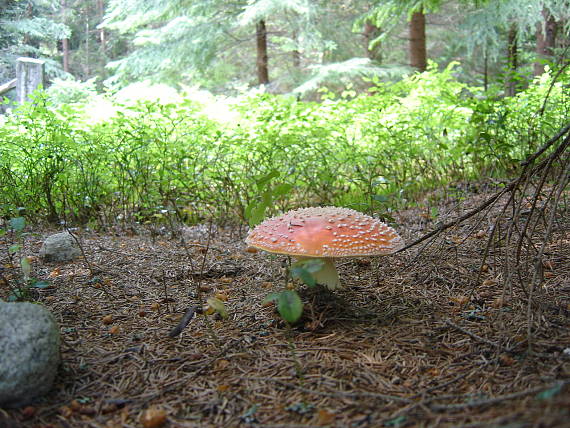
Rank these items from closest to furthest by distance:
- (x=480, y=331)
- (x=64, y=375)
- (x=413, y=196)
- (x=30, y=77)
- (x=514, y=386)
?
(x=514, y=386), (x=64, y=375), (x=480, y=331), (x=413, y=196), (x=30, y=77)

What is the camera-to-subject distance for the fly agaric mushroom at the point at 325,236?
2066 millimetres

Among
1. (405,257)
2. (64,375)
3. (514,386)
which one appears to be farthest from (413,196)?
(64,375)

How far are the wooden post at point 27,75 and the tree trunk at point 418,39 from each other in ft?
26.8

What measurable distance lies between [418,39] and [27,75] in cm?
865

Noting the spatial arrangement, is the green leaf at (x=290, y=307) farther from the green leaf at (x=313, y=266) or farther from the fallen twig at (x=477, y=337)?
the fallen twig at (x=477, y=337)

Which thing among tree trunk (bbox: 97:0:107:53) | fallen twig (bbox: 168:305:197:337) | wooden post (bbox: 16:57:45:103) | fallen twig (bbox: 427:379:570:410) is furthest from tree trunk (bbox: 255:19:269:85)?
tree trunk (bbox: 97:0:107:53)

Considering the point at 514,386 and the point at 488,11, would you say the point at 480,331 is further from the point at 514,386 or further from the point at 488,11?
the point at 488,11

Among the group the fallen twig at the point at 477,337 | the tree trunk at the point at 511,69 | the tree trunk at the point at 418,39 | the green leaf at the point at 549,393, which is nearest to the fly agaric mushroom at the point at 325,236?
the fallen twig at the point at 477,337

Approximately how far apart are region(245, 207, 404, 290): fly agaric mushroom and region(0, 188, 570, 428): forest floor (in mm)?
357

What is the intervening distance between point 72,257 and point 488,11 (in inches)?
377

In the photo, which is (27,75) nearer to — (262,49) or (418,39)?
(262,49)

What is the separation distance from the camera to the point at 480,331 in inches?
79.3

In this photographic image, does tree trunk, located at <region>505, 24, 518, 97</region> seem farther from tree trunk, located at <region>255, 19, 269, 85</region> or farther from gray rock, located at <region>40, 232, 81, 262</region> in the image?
tree trunk, located at <region>255, 19, 269, 85</region>

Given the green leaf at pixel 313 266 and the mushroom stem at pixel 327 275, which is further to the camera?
the mushroom stem at pixel 327 275
